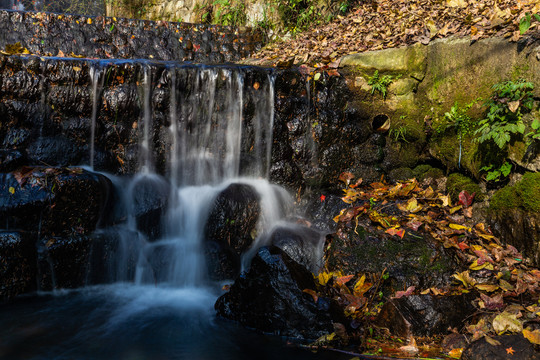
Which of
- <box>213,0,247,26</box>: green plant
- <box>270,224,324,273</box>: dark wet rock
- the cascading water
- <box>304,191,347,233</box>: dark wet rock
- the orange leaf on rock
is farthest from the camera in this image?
<box>213,0,247,26</box>: green plant

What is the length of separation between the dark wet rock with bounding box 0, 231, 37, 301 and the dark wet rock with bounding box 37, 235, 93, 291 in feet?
0.28

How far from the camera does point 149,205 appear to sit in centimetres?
496

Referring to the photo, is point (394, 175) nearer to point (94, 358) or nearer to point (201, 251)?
point (201, 251)

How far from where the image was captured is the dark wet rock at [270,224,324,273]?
436 centimetres

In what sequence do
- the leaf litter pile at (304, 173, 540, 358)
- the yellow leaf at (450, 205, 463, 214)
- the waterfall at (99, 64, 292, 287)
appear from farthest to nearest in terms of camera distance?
the waterfall at (99, 64, 292, 287) → the yellow leaf at (450, 205, 463, 214) → the leaf litter pile at (304, 173, 540, 358)

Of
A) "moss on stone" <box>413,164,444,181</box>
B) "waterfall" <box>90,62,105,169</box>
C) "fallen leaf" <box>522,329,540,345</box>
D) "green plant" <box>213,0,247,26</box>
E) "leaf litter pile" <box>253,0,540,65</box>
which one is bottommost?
"fallen leaf" <box>522,329,540,345</box>

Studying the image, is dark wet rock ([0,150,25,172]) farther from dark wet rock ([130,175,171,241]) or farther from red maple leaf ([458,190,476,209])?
red maple leaf ([458,190,476,209])

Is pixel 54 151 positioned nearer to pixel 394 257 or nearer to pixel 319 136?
pixel 319 136

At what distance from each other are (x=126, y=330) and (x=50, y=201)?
5.94ft

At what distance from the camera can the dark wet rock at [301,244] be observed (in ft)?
14.3

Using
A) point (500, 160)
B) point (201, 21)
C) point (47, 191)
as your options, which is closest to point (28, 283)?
point (47, 191)

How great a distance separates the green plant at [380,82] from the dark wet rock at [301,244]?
2450mm

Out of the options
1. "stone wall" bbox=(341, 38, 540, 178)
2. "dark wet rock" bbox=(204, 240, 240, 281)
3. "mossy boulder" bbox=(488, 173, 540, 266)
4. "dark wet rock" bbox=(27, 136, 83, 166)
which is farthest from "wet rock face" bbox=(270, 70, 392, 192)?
"dark wet rock" bbox=(27, 136, 83, 166)

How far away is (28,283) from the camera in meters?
4.07
